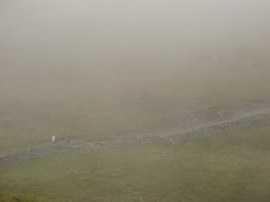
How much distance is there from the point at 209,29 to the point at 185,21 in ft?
32.0

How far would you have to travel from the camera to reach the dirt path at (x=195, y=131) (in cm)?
5762

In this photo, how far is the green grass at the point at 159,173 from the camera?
41222 mm

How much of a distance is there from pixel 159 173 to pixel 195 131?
1590 cm

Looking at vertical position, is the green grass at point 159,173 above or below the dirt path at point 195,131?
below

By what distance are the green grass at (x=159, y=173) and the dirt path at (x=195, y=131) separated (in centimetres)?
225

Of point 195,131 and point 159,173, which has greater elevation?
point 195,131

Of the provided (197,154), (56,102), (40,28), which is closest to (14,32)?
(40,28)

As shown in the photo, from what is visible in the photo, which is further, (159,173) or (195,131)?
(195,131)

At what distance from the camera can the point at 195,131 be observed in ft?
203

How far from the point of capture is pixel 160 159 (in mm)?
51781

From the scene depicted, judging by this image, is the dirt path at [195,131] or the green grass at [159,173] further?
the dirt path at [195,131]

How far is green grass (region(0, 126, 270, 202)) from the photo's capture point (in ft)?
135

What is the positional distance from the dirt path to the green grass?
88.7 inches

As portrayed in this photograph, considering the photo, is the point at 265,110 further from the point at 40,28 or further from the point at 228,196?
the point at 40,28
